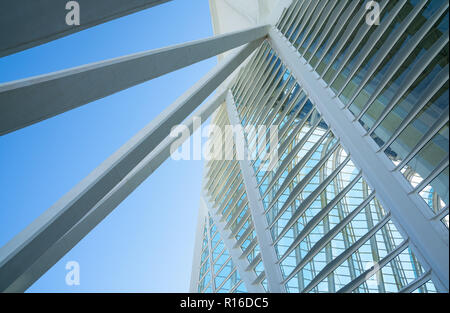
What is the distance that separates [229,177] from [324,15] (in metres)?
9.31

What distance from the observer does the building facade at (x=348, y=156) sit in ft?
22.1

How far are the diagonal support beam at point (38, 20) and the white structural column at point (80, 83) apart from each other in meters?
0.58

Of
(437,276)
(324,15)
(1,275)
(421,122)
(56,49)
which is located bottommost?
(437,276)

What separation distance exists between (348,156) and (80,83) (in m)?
6.22

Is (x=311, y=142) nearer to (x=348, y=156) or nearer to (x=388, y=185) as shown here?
(x=348, y=156)

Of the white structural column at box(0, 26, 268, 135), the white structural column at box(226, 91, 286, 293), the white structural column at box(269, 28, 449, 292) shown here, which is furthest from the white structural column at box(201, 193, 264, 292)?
the white structural column at box(0, 26, 268, 135)

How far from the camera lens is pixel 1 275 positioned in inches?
246

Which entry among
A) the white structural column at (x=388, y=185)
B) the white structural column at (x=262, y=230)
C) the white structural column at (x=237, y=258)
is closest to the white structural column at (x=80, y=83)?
the white structural column at (x=388, y=185)

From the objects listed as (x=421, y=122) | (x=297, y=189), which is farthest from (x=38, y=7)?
(x=297, y=189)

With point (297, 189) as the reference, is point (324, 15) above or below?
above

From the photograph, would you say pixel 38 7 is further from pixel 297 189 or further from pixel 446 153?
pixel 297 189

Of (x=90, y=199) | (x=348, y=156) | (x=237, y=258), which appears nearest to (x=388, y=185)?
(x=348, y=156)

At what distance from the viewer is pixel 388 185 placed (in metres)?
7.48
